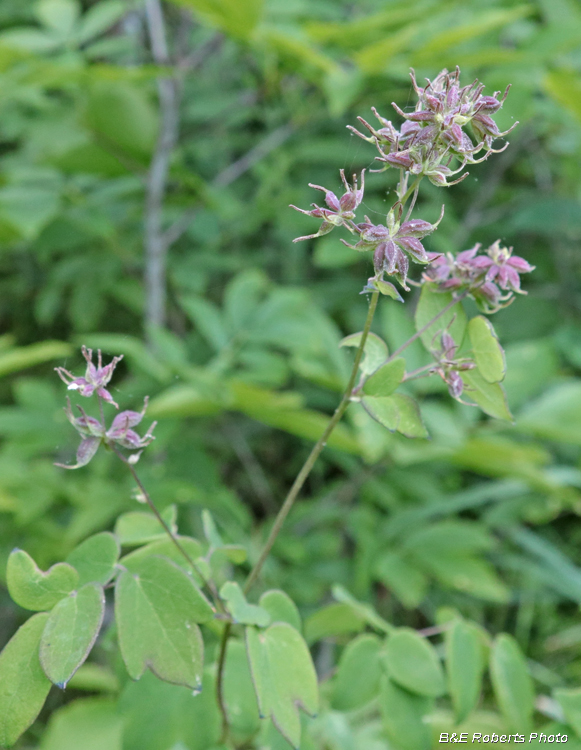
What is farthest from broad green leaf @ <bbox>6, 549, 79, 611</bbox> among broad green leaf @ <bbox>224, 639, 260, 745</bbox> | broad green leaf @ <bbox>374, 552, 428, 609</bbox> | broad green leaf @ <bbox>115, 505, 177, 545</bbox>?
broad green leaf @ <bbox>374, 552, 428, 609</bbox>

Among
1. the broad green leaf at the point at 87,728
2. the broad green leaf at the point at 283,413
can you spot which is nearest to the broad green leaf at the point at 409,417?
the broad green leaf at the point at 283,413

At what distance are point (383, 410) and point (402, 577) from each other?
850mm

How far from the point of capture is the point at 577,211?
1553 mm

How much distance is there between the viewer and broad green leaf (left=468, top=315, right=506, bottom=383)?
1.59 feet

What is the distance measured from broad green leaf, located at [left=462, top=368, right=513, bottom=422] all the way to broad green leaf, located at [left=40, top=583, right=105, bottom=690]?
326 millimetres

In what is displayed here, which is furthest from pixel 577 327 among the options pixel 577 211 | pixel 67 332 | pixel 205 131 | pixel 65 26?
pixel 67 332

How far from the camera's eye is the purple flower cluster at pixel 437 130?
15.4 inches

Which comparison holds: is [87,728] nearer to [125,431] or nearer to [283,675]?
[283,675]

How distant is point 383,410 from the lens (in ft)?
1.60

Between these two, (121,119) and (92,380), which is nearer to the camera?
(92,380)

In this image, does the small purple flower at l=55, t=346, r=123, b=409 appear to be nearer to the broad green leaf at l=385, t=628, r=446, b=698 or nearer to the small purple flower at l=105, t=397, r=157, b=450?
the small purple flower at l=105, t=397, r=157, b=450

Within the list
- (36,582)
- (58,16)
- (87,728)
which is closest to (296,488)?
(36,582)

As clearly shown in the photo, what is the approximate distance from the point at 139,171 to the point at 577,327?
1128 millimetres

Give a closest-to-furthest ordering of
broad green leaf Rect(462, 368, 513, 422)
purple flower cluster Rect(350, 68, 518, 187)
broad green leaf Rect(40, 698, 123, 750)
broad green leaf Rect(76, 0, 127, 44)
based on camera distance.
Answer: purple flower cluster Rect(350, 68, 518, 187), broad green leaf Rect(462, 368, 513, 422), broad green leaf Rect(40, 698, 123, 750), broad green leaf Rect(76, 0, 127, 44)
